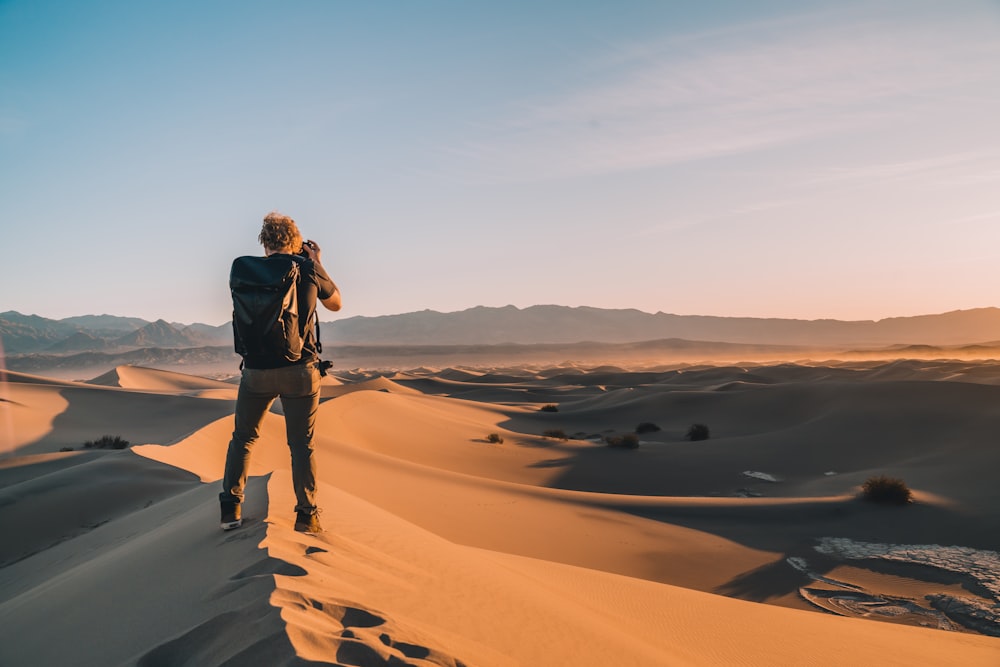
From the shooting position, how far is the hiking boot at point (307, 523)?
3637mm

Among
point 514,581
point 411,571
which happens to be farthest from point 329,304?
point 514,581

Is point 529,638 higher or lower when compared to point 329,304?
lower

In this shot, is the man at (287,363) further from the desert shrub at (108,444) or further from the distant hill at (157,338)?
the distant hill at (157,338)

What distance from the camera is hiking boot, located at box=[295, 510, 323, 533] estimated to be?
364cm

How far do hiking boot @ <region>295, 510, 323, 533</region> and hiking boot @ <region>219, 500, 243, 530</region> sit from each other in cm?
38

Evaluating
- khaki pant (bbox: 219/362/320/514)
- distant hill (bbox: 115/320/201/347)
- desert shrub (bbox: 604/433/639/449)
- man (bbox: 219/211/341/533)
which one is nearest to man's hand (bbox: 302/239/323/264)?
man (bbox: 219/211/341/533)

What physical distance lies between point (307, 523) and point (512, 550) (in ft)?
11.1

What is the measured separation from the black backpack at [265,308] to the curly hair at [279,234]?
0.26 m

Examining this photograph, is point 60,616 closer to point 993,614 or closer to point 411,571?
point 411,571

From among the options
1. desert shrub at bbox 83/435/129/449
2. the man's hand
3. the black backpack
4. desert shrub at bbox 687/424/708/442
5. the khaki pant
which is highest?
the man's hand

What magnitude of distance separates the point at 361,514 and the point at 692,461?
1120 cm

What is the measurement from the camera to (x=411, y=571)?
343 cm

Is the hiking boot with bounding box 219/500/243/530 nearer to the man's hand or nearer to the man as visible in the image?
the man

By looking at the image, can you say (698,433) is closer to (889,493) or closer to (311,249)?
(889,493)
